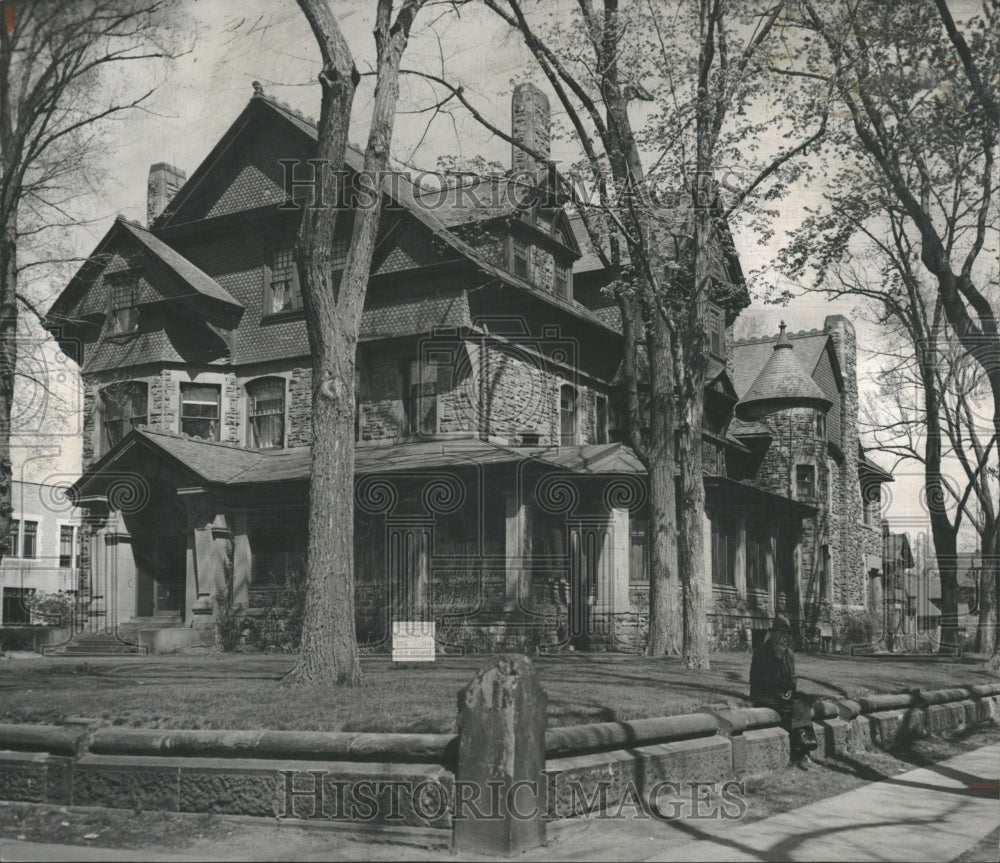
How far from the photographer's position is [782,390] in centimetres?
4119

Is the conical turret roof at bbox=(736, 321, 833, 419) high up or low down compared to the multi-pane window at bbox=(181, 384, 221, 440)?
up

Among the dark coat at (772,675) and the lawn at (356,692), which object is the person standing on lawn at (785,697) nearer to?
the dark coat at (772,675)

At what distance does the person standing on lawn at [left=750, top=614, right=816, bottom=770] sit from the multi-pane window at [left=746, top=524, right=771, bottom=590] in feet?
77.5

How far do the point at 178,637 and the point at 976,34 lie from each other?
65.2ft

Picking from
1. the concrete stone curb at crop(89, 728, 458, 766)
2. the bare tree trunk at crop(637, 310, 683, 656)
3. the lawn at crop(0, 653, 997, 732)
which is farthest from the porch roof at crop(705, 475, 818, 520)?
the concrete stone curb at crop(89, 728, 458, 766)

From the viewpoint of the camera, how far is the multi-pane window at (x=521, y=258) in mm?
29188

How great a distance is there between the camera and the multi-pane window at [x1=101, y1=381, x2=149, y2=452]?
97.9ft

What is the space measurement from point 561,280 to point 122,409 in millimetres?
12108

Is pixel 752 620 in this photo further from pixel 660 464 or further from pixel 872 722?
pixel 872 722

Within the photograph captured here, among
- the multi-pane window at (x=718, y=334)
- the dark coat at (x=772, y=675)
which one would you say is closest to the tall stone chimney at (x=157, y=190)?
the multi-pane window at (x=718, y=334)

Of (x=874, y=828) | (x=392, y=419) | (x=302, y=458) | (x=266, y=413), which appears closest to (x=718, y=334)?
(x=392, y=419)

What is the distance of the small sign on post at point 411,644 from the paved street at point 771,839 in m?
10.3

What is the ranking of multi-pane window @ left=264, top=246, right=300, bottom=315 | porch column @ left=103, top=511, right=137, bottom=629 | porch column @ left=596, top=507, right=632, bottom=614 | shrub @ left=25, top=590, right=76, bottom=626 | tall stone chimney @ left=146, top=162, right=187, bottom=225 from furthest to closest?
shrub @ left=25, top=590, right=76, bottom=626 < tall stone chimney @ left=146, top=162, right=187, bottom=225 < multi-pane window @ left=264, top=246, right=300, bottom=315 < porch column @ left=103, top=511, right=137, bottom=629 < porch column @ left=596, top=507, right=632, bottom=614

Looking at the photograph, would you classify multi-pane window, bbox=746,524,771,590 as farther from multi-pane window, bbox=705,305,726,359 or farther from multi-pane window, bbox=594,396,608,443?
multi-pane window, bbox=594,396,608,443
